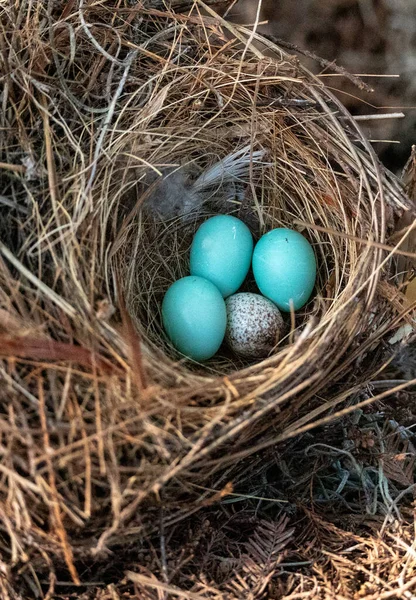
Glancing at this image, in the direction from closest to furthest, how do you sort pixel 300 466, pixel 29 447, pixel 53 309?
pixel 29 447, pixel 53 309, pixel 300 466

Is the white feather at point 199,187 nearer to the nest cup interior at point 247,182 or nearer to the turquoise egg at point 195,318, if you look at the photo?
the nest cup interior at point 247,182

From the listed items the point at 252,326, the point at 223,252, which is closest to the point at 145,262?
the point at 223,252

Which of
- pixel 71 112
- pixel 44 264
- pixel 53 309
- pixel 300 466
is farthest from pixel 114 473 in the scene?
pixel 71 112

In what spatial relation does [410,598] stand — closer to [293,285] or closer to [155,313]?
[293,285]

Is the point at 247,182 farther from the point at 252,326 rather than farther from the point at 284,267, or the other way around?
the point at 252,326

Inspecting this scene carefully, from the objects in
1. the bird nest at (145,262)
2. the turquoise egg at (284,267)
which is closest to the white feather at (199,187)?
the bird nest at (145,262)

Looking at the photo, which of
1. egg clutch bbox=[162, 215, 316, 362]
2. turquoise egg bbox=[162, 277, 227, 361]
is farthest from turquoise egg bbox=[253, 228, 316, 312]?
turquoise egg bbox=[162, 277, 227, 361]

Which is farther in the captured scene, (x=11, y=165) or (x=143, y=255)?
(x=143, y=255)

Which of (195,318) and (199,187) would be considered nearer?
(195,318)
